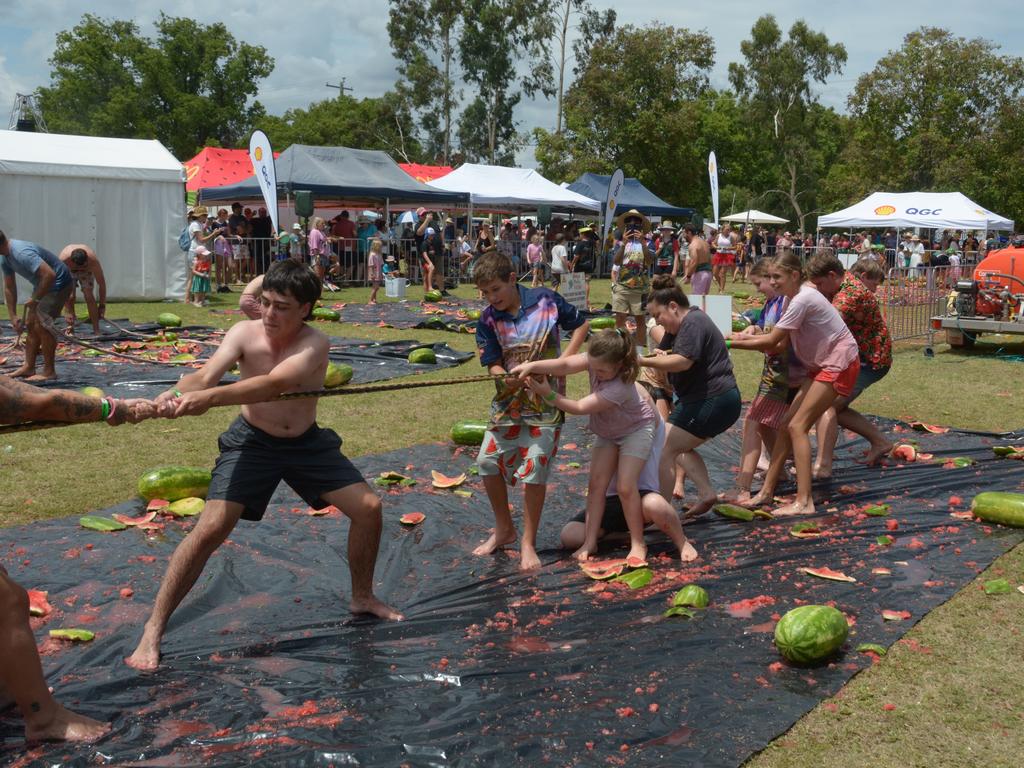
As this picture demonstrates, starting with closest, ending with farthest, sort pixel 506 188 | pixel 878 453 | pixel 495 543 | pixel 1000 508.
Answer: pixel 495 543 < pixel 1000 508 < pixel 878 453 < pixel 506 188

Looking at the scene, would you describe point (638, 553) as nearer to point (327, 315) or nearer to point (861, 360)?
point (861, 360)

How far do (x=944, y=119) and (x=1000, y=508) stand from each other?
57762mm

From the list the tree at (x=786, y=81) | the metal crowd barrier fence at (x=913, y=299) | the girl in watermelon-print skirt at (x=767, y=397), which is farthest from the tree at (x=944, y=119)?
the girl in watermelon-print skirt at (x=767, y=397)

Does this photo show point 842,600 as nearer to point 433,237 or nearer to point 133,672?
point 133,672

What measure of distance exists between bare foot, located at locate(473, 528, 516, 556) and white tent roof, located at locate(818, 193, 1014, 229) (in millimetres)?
32209

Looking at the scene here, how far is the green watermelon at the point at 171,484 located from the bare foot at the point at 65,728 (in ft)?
11.1

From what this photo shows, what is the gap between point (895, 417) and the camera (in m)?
11.1

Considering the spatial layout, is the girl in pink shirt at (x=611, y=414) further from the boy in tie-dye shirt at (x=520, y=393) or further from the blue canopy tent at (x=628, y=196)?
the blue canopy tent at (x=628, y=196)

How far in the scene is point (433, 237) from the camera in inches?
1138

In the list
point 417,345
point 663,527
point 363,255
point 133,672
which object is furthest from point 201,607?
point 363,255

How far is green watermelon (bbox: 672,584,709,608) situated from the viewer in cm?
533

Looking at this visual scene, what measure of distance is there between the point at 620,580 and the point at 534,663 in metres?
1.33

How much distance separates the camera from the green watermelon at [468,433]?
9.28m

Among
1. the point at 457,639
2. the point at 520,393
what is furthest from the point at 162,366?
the point at 457,639
